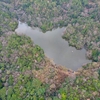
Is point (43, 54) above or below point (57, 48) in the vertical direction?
A: above

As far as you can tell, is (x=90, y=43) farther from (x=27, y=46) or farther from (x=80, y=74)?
(x=27, y=46)

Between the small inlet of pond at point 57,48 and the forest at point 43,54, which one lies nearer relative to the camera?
the forest at point 43,54

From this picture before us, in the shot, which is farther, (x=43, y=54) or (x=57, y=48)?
(x=57, y=48)

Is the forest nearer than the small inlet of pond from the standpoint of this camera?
Yes

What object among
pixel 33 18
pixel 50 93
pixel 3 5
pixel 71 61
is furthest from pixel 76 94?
pixel 3 5
